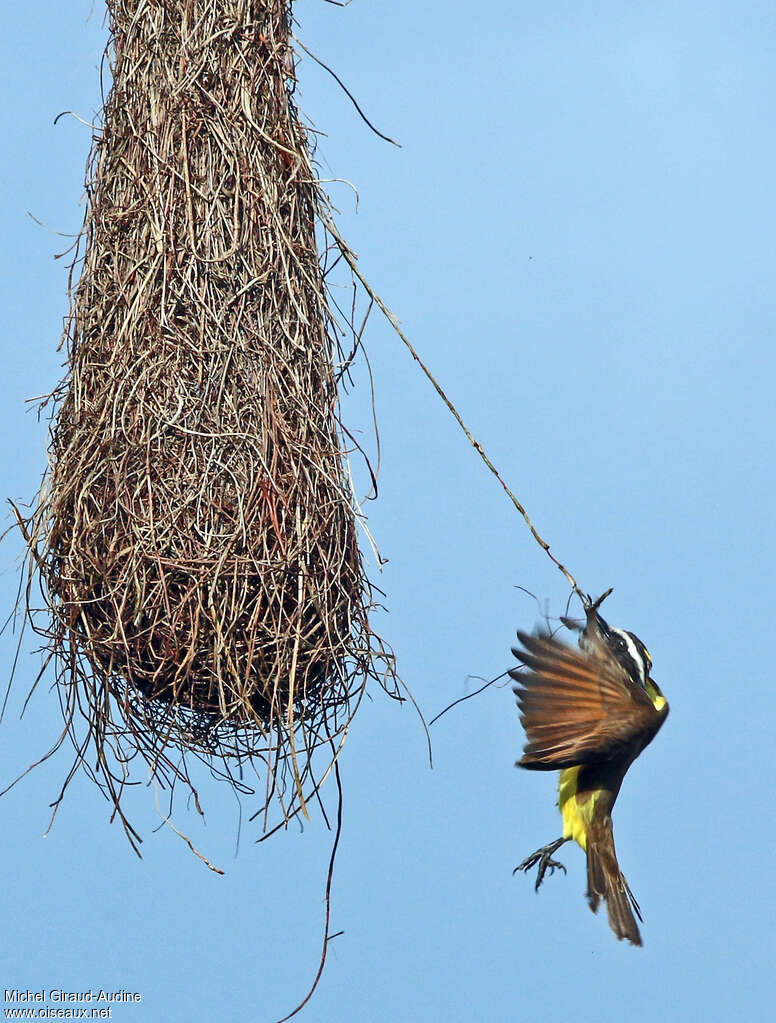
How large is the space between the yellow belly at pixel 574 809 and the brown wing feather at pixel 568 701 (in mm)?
388

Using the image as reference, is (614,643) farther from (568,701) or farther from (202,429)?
(202,429)

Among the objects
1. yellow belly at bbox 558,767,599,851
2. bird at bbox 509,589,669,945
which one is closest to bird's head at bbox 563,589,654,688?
bird at bbox 509,589,669,945

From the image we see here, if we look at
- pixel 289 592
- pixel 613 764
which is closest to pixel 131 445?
pixel 289 592

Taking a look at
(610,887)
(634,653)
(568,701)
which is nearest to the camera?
(568,701)

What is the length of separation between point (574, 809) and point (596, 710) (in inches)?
20.7

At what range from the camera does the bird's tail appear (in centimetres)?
319

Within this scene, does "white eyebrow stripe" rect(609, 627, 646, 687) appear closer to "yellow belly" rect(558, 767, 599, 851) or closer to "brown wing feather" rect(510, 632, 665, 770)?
"brown wing feather" rect(510, 632, 665, 770)

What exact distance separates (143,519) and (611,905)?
3.88 ft

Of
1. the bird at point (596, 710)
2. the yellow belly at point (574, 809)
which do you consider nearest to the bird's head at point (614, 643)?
the bird at point (596, 710)

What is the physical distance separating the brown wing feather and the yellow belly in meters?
0.39

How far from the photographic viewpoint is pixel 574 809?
332 cm

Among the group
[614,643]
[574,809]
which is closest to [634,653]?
[614,643]

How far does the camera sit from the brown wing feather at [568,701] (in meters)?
2.79

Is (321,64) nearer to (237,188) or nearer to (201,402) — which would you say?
(237,188)
